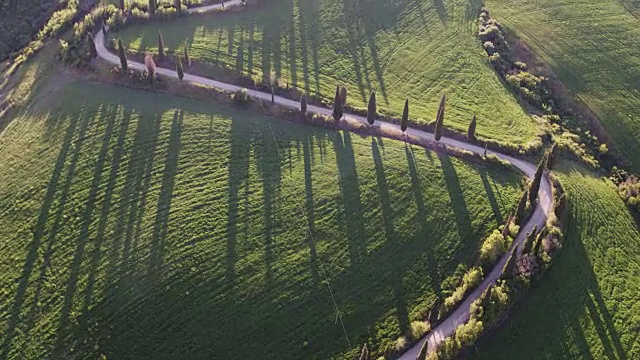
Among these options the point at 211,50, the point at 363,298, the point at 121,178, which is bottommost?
the point at 363,298

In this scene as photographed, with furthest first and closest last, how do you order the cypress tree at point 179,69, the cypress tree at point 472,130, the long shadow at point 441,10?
the long shadow at point 441,10 < the cypress tree at point 179,69 < the cypress tree at point 472,130

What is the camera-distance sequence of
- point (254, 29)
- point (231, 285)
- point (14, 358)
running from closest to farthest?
point (14, 358) → point (231, 285) → point (254, 29)

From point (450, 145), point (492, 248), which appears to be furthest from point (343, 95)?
point (492, 248)

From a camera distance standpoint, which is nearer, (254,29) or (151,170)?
(151,170)

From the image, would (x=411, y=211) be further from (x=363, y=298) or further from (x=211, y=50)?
(x=211, y=50)

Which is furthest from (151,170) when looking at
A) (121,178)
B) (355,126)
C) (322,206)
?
(355,126)

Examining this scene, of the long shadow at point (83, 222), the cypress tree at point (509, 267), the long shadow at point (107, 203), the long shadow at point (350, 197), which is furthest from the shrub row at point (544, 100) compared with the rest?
the long shadow at point (83, 222)

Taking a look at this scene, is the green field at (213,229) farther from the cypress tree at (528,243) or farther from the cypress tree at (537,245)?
the cypress tree at (537,245)

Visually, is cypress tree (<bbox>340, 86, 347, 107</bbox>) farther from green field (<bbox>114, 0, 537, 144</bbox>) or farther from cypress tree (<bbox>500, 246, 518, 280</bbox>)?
cypress tree (<bbox>500, 246, 518, 280</bbox>)
